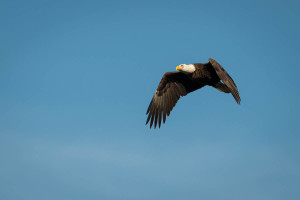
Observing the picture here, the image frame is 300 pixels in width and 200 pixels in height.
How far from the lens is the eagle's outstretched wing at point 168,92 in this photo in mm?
14078

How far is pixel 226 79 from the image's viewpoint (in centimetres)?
1100

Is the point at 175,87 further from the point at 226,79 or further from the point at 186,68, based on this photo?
the point at 226,79

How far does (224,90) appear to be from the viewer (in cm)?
1405

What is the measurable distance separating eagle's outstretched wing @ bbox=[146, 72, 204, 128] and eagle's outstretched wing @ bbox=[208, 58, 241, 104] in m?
2.23

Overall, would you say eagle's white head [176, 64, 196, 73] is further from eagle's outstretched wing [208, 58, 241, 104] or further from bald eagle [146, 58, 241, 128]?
eagle's outstretched wing [208, 58, 241, 104]

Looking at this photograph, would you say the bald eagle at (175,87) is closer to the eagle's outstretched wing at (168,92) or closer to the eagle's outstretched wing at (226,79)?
the eagle's outstretched wing at (168,92)

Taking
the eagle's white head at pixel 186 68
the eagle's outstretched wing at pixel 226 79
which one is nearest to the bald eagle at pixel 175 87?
the eagle's white head at pixel 186 68

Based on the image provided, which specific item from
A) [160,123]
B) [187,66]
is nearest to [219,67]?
[187,66]

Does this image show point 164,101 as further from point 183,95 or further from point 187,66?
point 187,66

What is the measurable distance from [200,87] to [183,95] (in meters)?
0.75

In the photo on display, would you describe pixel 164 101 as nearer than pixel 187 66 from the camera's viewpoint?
No

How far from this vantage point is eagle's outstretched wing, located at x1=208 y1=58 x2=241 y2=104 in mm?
10373

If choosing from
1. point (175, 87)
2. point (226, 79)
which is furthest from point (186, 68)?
point (226, 79)

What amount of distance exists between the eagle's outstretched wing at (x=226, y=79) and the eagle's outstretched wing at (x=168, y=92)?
2227mm
